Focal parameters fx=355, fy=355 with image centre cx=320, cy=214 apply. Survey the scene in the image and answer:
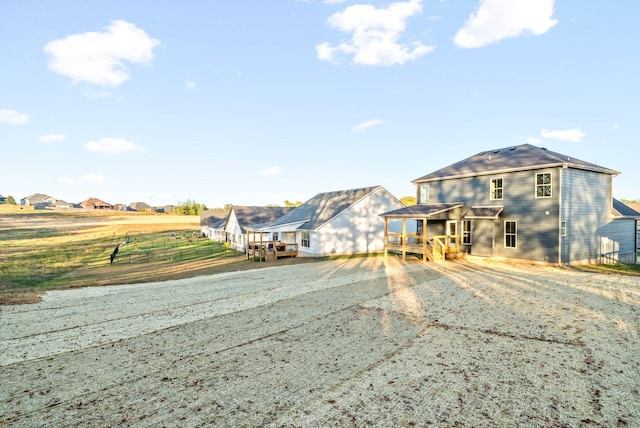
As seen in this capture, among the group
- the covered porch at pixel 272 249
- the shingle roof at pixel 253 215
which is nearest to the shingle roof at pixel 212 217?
the shingle roof at pixel 253 215

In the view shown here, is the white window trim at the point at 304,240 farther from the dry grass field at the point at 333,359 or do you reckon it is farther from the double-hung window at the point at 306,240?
the dry grass field at the point at 333,359

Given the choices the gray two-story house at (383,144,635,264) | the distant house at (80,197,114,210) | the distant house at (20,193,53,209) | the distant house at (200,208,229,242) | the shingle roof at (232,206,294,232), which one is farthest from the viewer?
the distant house at (20,193,53,209)

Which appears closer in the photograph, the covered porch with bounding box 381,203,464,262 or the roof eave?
the roof eave

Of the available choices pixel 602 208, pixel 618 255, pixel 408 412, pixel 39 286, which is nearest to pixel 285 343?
pixel 408 412

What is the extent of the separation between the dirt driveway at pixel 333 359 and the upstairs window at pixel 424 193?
13939mm

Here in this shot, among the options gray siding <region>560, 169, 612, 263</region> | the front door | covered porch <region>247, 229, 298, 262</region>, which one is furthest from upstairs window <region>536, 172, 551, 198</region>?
covered porch <region>247, 229, 298, 262</region>

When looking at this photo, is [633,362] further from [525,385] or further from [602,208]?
[602,208]

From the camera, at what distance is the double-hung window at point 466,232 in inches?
912

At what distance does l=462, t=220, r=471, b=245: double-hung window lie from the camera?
23156mm

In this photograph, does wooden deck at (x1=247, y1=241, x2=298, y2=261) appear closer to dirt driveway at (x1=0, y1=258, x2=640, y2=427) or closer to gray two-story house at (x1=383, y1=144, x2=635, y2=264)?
gray two-story house at (x1=383, y1=144, x2=635, y2=264)

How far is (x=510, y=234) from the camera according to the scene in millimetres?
21141

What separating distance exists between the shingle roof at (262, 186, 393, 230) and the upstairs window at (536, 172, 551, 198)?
43.6 ft

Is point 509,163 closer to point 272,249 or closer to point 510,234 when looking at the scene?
point 510,234

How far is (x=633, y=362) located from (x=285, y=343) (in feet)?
21.8
